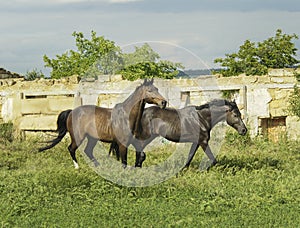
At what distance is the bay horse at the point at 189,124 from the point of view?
11086mm

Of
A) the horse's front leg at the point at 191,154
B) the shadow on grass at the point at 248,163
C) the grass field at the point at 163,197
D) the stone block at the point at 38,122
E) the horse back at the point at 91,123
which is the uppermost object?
the horse back at the point at 91,123

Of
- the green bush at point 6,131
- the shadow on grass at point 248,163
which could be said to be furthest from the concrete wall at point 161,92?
the shadow on grass at point 248,163

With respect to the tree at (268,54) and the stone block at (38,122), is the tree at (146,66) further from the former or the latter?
the tree at (268,54)

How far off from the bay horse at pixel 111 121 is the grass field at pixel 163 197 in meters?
0.59

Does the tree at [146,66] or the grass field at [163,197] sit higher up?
the tree at [146,66]

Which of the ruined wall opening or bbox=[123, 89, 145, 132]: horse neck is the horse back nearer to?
bbox=[123, 89, 145, 132]: horse neck

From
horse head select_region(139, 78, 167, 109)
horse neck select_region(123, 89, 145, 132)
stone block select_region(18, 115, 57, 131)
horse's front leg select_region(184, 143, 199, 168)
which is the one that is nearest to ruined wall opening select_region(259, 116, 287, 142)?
horse's front leg select_region(184, 143, 199, 168)

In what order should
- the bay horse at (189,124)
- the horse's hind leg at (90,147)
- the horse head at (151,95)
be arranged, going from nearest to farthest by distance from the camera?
the horse head at (151,95), the bay horse at (189,124), the horse's hind leg at (90,147)

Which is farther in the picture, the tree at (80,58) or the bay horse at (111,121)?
the tree at (80,58)

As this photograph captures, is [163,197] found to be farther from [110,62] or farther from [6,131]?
[6,131]

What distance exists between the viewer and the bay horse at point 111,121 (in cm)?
1048

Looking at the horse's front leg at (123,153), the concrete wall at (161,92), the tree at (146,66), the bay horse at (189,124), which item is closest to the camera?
the horse's front leg at (123,153)

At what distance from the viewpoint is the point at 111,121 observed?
37.1ft

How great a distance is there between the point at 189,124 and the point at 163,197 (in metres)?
3.04
